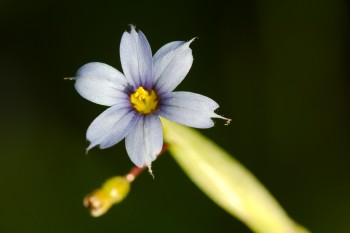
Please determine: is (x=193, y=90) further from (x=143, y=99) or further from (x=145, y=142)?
(x=145, y=142)

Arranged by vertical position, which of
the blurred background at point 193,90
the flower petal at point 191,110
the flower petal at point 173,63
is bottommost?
the blurred background at point 193,90

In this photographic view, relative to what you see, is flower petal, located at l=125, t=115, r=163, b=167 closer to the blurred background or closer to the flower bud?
the flower bud

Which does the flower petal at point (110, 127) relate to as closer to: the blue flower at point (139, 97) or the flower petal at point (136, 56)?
the blue flower at point (139, 97)

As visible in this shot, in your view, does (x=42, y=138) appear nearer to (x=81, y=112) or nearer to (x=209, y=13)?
(x=81, y=112)

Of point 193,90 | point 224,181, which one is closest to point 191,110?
point 224,181

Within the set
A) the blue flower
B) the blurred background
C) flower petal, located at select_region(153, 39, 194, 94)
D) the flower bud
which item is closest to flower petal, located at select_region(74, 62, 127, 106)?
the blue flower

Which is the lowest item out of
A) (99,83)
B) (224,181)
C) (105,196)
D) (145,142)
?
(224,181)

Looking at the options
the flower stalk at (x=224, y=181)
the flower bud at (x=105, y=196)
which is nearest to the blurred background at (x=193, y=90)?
the flower stalk at (x=224, y=181)

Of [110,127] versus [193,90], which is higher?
[110,127]
